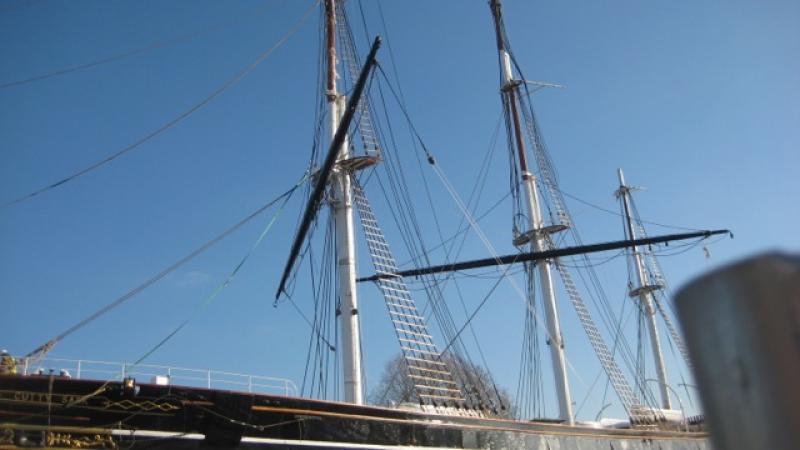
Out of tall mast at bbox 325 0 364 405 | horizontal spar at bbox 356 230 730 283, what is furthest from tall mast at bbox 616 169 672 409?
tall mast at bbox 325 0 364 405

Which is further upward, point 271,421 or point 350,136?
point 350,136

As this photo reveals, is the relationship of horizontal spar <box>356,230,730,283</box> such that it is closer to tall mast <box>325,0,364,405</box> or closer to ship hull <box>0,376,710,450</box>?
tall mast <box>325,0,364,405</box>

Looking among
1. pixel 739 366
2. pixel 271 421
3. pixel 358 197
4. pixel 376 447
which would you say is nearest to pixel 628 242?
pixel 358 197

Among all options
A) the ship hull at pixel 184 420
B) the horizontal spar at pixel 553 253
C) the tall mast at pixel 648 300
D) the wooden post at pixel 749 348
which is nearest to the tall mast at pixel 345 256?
the ship hull at pixel 184 420

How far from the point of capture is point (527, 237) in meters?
28.5

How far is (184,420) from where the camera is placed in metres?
10.3

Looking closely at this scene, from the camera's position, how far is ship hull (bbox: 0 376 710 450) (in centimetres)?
918

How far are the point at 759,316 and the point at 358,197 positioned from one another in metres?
17.6

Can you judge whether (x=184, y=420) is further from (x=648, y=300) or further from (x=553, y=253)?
(x=648, y=300)

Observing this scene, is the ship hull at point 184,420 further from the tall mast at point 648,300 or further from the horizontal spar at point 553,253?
the tall mast at point 648,300

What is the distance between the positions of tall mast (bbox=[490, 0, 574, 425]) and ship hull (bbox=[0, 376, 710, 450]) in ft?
38.5

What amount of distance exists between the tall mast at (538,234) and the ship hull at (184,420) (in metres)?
11.7

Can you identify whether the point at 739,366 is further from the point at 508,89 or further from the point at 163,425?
the point at 508,89

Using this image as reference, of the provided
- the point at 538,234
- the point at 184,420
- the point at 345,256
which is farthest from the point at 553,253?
the point at 184,420
